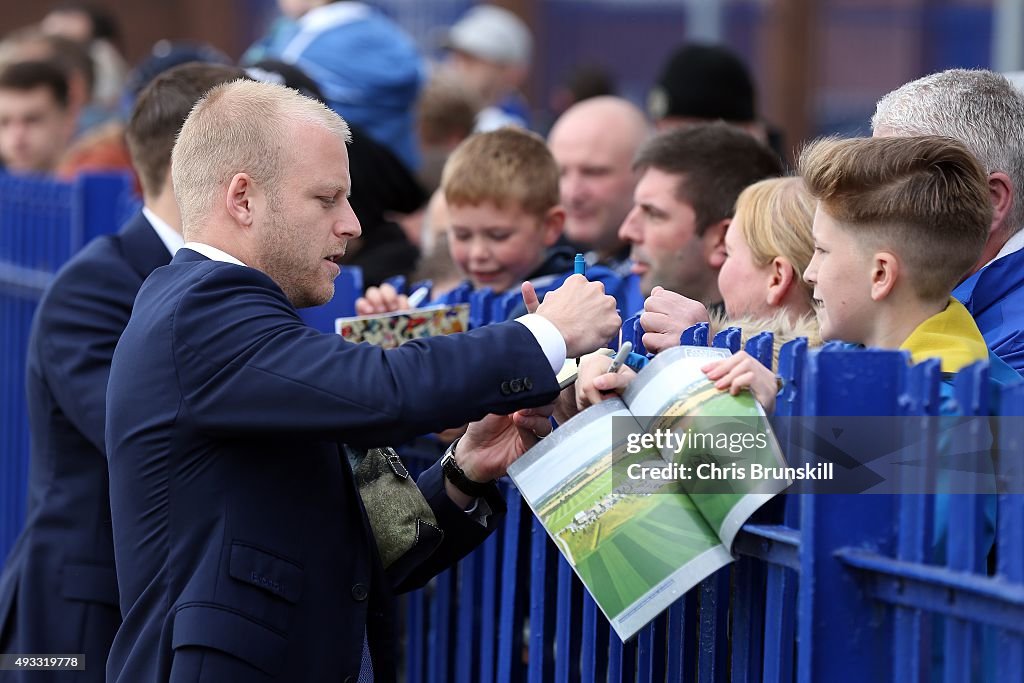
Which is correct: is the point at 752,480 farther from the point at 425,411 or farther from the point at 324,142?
the point at 324,142

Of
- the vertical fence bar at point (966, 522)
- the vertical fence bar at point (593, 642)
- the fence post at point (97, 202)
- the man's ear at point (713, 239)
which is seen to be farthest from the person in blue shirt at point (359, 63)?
the vertical fence bar at point (966, 522)

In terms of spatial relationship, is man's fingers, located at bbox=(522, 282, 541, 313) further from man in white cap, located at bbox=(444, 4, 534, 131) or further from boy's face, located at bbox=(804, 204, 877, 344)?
man in white cap, located at bbox=(444, 4, 534, 131)

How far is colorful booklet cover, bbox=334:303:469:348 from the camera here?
351 cm

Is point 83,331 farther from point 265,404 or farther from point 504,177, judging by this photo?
point 504,177

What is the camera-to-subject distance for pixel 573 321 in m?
2.61

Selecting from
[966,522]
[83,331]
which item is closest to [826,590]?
[966,522]

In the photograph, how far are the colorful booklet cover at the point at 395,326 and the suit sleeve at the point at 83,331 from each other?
1.88ft

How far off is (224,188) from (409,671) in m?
1.70

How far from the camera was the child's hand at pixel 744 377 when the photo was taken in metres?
2.41

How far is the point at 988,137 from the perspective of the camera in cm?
321

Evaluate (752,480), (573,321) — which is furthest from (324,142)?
(752,480)

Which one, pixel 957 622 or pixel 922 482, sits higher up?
pixel 922 482

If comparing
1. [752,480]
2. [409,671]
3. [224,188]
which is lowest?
[409,671]

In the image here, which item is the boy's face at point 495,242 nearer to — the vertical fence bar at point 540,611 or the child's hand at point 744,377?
the vertical fence bar at point 540,611
